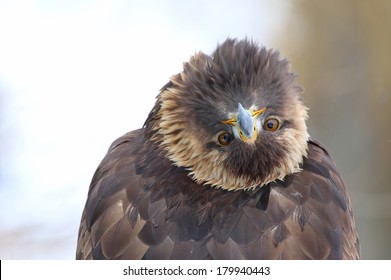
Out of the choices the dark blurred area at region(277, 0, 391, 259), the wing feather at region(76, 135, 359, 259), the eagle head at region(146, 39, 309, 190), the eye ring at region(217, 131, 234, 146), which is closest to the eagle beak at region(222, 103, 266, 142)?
the eagle head at region(146, 39, 309, 190)

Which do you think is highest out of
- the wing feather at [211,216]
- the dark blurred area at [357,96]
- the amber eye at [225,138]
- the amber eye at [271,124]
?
the dark blurred area at [357,96]

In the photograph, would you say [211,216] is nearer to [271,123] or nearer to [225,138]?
[225,138]

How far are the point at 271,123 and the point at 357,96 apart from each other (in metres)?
4.49

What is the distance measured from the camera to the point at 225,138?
4.84 meters

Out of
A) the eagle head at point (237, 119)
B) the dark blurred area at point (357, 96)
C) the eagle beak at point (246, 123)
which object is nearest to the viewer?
the eagle beak at point (246, 123)

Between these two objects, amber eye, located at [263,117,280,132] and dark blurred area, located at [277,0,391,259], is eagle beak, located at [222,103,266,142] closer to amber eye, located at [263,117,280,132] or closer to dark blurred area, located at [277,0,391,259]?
amber eye, located at [263,117,280,132]

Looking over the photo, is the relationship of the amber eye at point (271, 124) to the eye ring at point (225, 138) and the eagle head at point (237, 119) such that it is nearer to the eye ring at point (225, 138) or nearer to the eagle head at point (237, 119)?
the eagle head at point (237, 119)

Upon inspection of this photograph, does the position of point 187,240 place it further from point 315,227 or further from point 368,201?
point 368,201

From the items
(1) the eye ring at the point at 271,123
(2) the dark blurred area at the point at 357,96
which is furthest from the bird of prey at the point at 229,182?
(2) the dark blurred area at the point at 357,96

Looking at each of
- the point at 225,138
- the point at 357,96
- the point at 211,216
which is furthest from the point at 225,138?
the point at 357,96

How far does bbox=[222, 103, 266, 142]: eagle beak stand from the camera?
4.60 m

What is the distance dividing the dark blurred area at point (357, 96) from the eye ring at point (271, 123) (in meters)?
3.99

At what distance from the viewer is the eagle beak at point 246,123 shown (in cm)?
460

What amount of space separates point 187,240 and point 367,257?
4.03 metres
